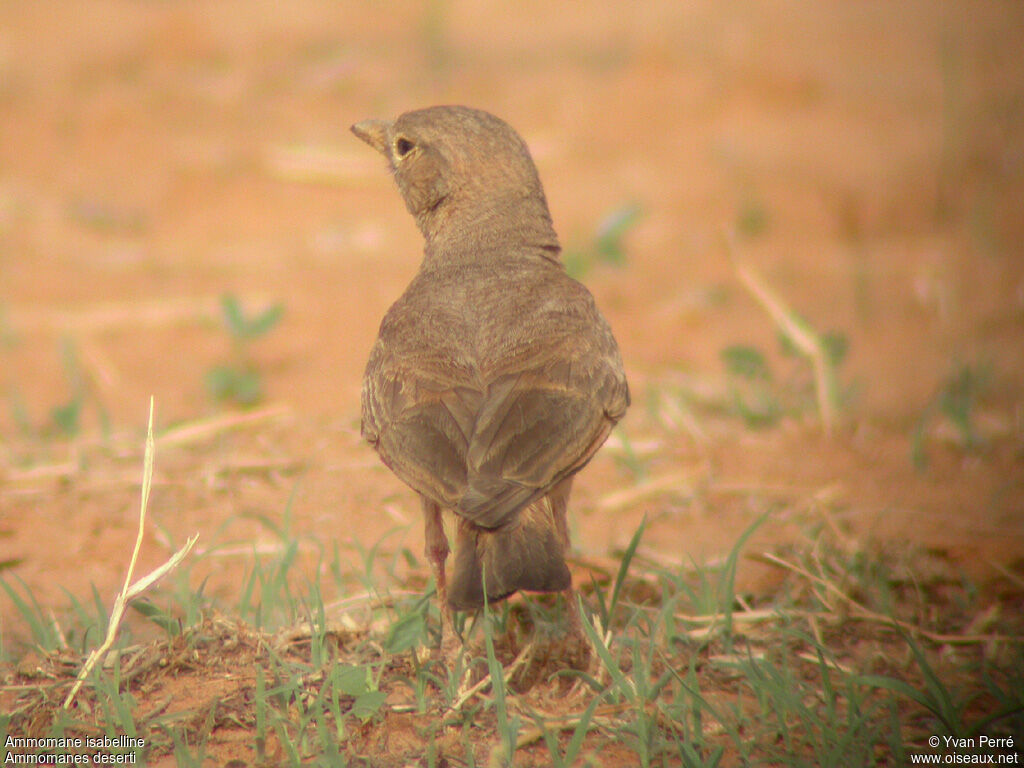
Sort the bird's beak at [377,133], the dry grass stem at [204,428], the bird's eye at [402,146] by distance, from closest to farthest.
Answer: the bird's eye at [402,146], the bird's beak at [377,133], the dry grass stem at [204,428]

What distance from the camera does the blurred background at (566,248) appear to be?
4.71m

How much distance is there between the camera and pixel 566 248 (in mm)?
7637

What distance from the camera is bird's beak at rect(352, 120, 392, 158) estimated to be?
416cm

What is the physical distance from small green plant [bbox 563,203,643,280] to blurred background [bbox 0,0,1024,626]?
0.03 metres

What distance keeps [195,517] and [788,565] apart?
2.22 metres

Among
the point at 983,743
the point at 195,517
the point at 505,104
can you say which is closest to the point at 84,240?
the point at 505,104

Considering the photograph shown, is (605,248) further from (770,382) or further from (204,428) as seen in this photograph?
(204,428)

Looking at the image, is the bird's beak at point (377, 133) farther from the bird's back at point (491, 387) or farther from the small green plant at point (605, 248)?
the small green plant at point (605, 248)

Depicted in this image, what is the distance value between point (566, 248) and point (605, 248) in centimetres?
43

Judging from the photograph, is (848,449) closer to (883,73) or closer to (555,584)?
(555,584)

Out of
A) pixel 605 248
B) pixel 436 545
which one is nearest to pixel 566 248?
pixel 605 248

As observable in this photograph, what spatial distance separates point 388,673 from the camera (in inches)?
122

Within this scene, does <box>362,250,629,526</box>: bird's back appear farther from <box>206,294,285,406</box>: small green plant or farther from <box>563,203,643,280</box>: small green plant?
<box>563,203,643,280</box>: small green plant

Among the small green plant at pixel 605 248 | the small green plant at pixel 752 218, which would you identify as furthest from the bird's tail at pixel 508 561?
the small green plant at pixel 752 218
